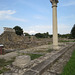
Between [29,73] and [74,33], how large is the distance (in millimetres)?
46906

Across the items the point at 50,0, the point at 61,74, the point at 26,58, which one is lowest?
the point at 61,74

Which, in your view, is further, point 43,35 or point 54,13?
point 43,35

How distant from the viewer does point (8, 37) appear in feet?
73.2

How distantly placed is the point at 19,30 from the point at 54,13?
51071 millimetres

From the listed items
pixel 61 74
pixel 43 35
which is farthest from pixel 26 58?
pixel 43 35

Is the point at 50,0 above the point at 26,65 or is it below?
above

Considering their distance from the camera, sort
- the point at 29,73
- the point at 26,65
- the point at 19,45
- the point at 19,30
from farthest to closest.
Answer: the point at 19,30
the point at 19,45
the point at 26,65
the point at 29,73

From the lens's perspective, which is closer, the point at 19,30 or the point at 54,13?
the point at 54,13

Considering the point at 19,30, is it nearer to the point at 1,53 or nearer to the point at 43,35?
the point at 43,35

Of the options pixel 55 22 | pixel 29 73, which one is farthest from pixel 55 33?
pixel 29 73

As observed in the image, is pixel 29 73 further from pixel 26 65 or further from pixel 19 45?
pixel 19 45

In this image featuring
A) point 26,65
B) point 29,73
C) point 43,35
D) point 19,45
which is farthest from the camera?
point 43,35

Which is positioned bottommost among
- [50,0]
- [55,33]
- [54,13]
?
[55,33]

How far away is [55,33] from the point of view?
741 centimetres
